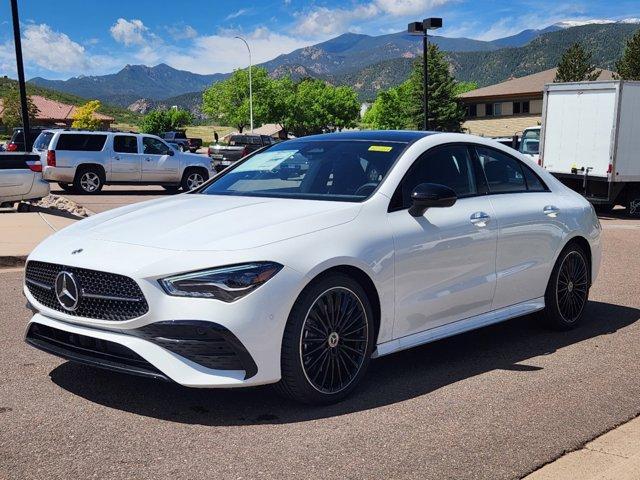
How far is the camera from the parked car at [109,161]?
21828 millimetres

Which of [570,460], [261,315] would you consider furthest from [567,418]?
[261,315]

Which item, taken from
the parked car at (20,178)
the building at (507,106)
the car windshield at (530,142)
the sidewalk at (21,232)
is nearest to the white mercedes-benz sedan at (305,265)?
the sidewalk at (21,232)

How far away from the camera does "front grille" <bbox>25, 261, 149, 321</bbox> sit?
4.09 metres

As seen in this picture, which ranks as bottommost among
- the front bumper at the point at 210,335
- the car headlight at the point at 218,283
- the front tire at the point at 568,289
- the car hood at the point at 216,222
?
the front tire at the point at 568,289

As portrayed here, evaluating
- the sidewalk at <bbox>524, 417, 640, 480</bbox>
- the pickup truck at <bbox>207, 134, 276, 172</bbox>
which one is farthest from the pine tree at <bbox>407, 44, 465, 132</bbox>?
the sidewalk at <bbox>524, 417, 640, 480</bbox>

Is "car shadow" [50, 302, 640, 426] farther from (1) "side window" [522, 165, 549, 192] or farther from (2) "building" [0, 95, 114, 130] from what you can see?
(2) "building" [0, 95, 114, 130]

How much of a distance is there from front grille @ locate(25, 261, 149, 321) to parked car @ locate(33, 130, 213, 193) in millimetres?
18273

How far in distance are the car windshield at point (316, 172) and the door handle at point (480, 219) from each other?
2.27 ft

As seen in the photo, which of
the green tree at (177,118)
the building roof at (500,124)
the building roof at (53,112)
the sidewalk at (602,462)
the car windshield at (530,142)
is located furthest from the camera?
the green tree at (177,118)

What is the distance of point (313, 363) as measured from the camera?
437 cm

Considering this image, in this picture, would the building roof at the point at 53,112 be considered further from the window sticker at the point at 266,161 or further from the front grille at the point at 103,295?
the front grille at the point at 103,295

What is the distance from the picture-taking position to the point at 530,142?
22.5 meters

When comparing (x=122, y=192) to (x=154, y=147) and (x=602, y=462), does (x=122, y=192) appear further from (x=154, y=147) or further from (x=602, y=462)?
(x=602, y=462)

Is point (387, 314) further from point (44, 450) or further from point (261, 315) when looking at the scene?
point (44, 450)
